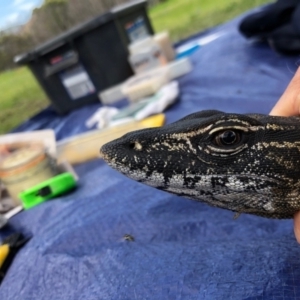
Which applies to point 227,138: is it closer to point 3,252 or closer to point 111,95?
point 3,252

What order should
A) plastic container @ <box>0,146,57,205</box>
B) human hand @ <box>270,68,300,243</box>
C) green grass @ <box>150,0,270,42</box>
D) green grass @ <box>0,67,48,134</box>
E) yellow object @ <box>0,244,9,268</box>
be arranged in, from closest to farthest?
1. human hand @ <box>270,68,300,243</box>
2. yellow object @ <box>0,244,9,268</box>
3. plastic container @ <box>0,146,57,205</box>
4. green grass @ <box>0,67,48,134</box>
5. green grass @ <box>150,0,270,42</box>

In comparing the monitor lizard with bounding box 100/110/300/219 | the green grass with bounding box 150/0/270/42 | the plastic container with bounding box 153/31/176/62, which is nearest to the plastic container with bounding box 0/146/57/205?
the monitor lizard with bounding box 100/110/300/219

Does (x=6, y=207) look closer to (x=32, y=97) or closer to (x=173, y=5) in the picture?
(x=32, y=97)

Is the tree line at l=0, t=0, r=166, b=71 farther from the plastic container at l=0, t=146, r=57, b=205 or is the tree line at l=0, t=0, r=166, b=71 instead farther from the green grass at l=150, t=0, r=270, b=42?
the green grass at l=150, t=0, r=270, b=42

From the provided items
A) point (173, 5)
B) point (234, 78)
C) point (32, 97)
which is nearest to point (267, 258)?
point (234, 78)

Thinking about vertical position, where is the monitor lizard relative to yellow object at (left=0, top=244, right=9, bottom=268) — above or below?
above

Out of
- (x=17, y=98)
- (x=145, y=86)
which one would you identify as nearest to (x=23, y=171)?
(x=145, y=86)
